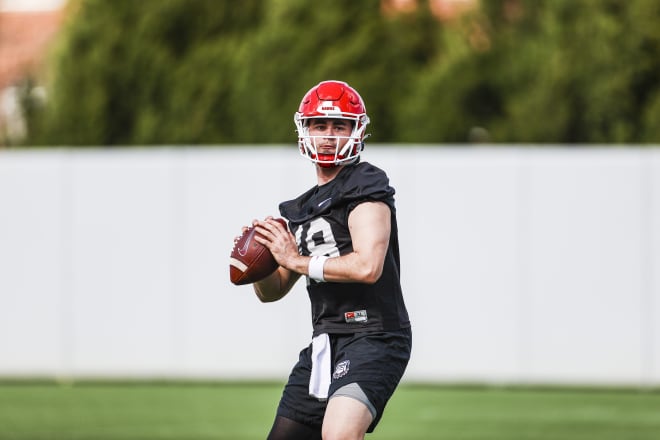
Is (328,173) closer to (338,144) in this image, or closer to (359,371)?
(338,144)

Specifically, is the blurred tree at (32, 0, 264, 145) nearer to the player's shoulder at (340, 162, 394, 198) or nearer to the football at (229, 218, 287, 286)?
the football at (229, 218, 287, 286)

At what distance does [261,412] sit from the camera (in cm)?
1057

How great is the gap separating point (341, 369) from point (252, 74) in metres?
13.2

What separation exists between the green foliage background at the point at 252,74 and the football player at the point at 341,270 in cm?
1144

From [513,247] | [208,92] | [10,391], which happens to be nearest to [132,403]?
[10,391]

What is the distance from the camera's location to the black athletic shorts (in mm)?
5195

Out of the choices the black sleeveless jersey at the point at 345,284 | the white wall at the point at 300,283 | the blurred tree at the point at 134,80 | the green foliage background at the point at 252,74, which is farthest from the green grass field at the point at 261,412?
the blurred tree at the point at 134,80

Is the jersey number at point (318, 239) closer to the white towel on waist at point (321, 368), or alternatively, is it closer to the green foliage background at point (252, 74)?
the white towel on waist at point (321, 368)

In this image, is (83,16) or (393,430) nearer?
(393,430)

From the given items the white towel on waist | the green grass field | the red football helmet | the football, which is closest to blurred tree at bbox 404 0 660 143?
the green grass field

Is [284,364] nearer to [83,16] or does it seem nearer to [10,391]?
[10,391]

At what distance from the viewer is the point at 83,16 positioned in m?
18.7

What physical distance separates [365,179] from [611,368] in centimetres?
748

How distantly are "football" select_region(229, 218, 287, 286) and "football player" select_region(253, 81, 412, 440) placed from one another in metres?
0.09
